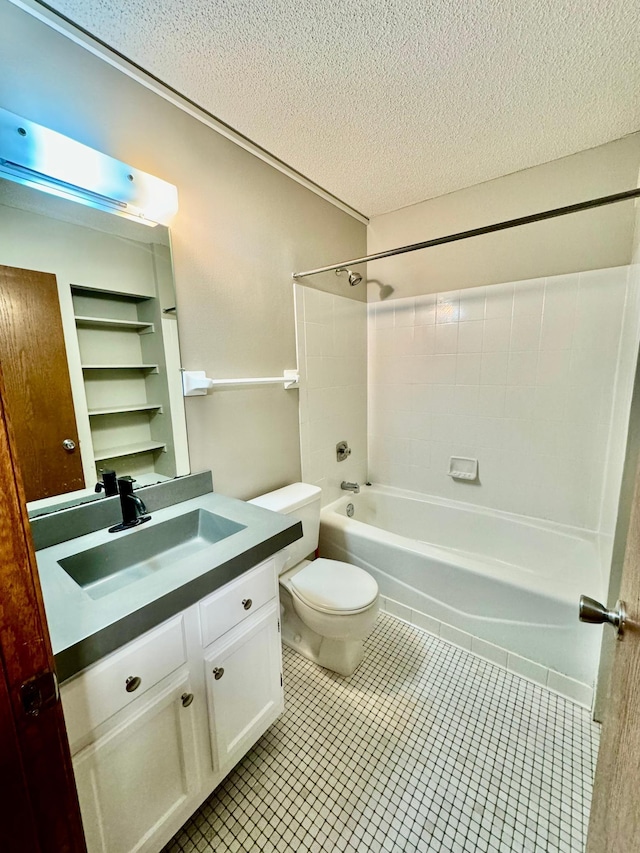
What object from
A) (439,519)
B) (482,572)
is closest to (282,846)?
(482,572)

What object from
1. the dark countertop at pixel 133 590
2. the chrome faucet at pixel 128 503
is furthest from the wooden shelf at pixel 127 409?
the dark countertop at pixel 133 590

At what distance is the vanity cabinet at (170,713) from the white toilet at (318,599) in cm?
33

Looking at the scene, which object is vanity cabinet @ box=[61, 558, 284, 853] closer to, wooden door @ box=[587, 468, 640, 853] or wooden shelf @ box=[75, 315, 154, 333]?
wooden door @ box=[587, 468, 640, 853]

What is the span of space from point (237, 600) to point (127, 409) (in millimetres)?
803

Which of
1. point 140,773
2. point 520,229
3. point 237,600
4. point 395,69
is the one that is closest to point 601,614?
point 237,600

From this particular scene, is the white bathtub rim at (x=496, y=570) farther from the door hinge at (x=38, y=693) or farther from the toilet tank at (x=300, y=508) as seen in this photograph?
the door hinge at (x=38, y=693)

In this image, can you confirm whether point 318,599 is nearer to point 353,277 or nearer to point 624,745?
point 624,745

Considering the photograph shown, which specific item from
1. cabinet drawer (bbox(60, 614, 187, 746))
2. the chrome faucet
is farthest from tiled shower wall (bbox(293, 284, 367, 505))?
cabinet drawer (bbox(60, 614, 187, 746))

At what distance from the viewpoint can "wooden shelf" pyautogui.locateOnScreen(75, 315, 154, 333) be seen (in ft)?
3.80

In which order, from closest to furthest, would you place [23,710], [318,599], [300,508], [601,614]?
[23,710] → [601,614] → [318,599] → [300,508]

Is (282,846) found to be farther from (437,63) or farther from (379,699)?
(437,63)

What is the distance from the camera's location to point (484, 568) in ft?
5.33

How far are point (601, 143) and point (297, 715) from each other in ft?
9.70

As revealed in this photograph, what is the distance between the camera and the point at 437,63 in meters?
1.18
